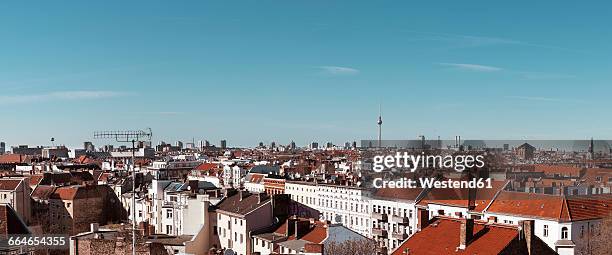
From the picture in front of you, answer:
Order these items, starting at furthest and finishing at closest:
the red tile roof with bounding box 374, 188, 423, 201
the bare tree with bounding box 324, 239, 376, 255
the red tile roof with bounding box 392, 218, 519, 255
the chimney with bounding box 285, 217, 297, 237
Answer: the red tile roof with bounding box 374, 188, 423, 201, the chimney with bounding box 285, 217, 297, 237, the bare tree with bounding box 324, 239, 376, 255, the red tile roof with bounding box 392, 218, 519, 255

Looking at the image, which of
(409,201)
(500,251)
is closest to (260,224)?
(409,201)

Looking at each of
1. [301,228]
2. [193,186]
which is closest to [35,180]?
A: [193,186]

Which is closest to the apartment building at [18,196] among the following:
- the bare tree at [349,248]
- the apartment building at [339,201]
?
the apartment building at [339,201]

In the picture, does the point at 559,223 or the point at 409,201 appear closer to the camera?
the point at 559,223

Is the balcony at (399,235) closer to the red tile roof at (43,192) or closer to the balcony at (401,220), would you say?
the balcony at (401,220)

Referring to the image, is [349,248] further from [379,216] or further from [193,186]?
[193,186]

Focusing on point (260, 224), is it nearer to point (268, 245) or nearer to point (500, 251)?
point (268, 245)

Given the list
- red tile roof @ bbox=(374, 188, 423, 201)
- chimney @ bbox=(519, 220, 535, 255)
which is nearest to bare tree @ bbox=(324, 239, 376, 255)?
chimney @ bbox=(519, 220, 535, 255)

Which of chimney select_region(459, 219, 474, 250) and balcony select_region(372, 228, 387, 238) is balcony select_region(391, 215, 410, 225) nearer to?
balcony select_region(372, 228, 387, 238)
